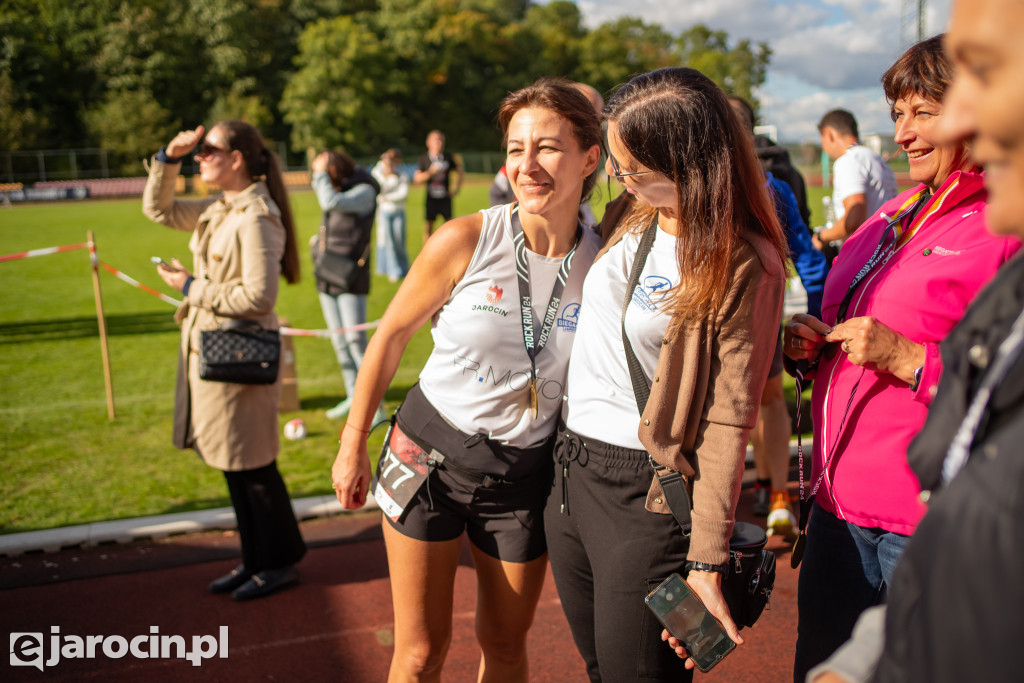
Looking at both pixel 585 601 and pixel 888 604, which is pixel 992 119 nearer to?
pixel 888 604

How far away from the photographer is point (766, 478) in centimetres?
477

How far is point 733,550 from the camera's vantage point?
77.2 inches

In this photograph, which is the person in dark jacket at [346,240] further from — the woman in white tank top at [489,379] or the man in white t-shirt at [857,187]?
the woman in white tank top at [489,379]

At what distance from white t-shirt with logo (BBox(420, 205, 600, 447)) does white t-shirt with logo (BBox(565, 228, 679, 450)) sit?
0.45ft

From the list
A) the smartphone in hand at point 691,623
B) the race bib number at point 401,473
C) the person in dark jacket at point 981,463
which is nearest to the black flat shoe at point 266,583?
the race bib number at point 401,473

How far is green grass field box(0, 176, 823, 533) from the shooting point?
5160 millimetres

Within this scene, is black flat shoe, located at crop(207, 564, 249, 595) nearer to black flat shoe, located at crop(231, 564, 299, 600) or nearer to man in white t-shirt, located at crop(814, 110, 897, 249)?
black flat shoe, located at crop(231, 564, 299, 600)

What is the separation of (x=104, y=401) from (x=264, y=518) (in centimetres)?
446

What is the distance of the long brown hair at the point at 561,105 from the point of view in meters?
2.33

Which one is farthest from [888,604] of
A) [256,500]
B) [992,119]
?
[256,500]

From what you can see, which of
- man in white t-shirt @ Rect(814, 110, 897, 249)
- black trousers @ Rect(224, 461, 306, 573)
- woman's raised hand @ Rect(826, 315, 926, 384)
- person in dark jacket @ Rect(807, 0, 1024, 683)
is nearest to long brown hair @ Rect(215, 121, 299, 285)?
black trousers @ Rect(224, 461, 306, 573)

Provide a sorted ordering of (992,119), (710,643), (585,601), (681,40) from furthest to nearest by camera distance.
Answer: (681,40) < (585,601) < (710,643) < (992,119)

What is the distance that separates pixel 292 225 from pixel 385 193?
954 cm

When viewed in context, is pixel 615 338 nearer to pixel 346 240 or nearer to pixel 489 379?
pixel 489 379
